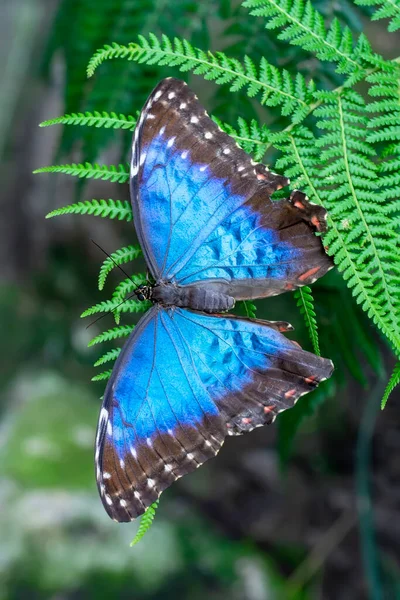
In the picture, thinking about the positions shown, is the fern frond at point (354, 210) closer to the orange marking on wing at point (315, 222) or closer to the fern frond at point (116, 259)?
the orange marking on wing at point (315, 222)

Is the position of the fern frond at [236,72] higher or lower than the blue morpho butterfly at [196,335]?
higher

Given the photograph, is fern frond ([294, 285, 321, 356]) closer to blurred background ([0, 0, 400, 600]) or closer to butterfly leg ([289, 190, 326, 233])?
butterfly leg ([289, 190, 326, 233])

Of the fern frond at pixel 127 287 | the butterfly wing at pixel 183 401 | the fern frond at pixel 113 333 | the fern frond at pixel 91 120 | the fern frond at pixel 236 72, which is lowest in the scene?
the butterfly wing at pixel 183 401

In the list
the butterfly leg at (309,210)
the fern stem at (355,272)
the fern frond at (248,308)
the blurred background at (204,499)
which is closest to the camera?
the fern stem at (355,272)

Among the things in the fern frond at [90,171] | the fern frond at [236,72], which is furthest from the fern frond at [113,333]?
the fern frond at [236,72]

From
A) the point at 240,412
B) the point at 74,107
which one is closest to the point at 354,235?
the point at 240,412

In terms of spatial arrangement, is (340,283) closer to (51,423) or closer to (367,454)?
(367,454)
